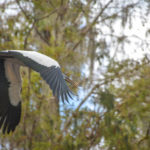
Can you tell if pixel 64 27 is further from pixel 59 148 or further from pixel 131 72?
pixel 59 148

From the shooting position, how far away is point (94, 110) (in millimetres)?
5805

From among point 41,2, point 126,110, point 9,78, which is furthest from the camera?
point 126,110

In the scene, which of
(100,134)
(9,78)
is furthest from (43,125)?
(9,78)

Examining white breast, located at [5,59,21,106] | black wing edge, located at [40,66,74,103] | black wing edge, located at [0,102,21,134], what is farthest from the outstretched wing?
black wing edge, located at [0,102,21,134]

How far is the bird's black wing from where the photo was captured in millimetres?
4592

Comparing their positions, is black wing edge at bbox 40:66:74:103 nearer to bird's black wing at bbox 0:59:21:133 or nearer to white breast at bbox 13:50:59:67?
white breast at bbox 13:50:59:67

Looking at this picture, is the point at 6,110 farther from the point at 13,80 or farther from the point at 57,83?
the point at 57,83

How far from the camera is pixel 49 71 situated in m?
3.74

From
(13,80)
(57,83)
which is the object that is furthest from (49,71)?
(13,80)

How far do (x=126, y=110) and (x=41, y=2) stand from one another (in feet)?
6.66

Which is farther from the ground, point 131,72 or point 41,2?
point 41,2

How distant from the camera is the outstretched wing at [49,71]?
11.6 ft

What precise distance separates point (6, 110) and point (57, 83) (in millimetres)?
1286

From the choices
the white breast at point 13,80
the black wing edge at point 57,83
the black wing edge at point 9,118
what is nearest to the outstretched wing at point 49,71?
the black wing edge at point 57,83
